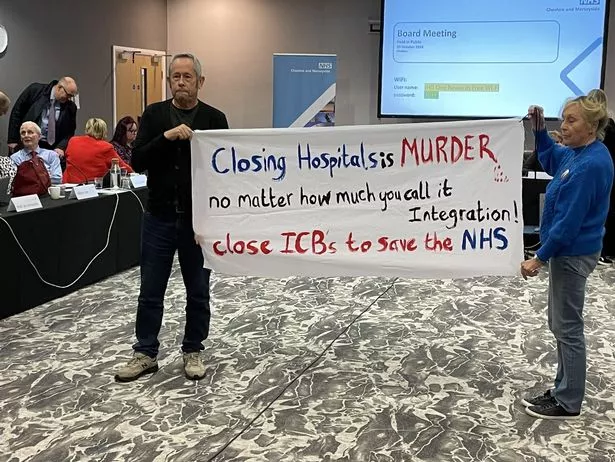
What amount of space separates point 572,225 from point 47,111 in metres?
5.39

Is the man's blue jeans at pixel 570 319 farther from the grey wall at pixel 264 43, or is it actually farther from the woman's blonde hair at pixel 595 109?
the grey wall at pixel 264 43

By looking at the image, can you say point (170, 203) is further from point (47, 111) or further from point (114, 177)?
point (47, 111)

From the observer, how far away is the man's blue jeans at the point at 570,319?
253cm

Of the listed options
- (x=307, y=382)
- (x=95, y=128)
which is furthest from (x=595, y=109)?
(x=95, y=128)

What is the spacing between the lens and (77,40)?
7.49m

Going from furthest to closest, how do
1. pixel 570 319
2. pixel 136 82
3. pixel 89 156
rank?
pixel 136 82, pixel 89 156, pixel 570 319

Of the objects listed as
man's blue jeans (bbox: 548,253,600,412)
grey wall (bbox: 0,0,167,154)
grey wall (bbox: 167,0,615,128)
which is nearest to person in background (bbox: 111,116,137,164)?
grey wall (bbox: 0,0,167,154)

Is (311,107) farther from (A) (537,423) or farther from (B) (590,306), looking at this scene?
(A) (537,423)

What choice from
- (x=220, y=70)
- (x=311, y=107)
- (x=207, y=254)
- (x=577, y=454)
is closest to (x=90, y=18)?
(x=220, y=70)

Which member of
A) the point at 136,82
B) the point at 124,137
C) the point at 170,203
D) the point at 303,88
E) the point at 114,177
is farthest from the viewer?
the point at 136,82

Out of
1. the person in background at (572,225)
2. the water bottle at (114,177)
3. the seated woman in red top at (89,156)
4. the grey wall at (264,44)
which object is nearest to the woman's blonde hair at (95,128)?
the seated woman in red top at (89,156)

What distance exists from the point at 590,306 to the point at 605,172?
2.20m

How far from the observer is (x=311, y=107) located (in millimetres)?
8086

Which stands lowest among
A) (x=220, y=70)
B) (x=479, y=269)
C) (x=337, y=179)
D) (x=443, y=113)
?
(x=479, y=269)
